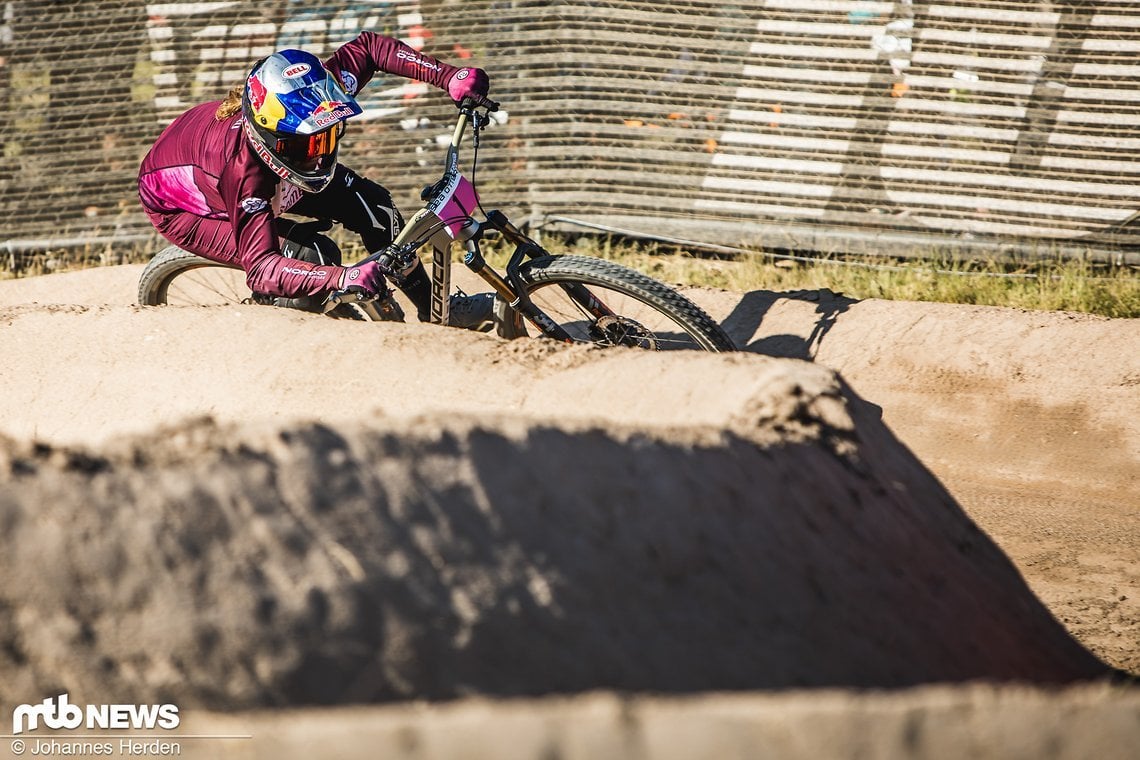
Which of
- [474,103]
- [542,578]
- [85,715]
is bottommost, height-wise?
[85,715]

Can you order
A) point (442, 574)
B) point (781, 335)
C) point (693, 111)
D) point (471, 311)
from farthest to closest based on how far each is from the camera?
point (693, 111), point (781, 335), point (471, 311), point (442, 574)

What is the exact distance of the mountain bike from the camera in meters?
4.81

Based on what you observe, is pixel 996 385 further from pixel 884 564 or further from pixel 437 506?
pixel 437 506

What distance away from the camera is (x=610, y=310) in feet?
16.6

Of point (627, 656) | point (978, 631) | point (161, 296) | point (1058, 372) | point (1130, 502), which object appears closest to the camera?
point (627, 656)

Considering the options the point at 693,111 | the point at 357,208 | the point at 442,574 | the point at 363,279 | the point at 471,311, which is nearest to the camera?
the point at 442,574

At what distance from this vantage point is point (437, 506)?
280 cm

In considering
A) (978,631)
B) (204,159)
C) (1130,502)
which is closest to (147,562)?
(978,631)

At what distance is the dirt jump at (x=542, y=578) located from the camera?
210 cm

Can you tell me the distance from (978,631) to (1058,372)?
2461mm

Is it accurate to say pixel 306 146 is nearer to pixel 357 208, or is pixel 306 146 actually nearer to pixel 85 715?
pixel 357 208

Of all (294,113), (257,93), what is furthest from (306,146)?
(257,93)

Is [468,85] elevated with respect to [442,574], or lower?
elevated

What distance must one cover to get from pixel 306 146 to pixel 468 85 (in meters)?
0.85
